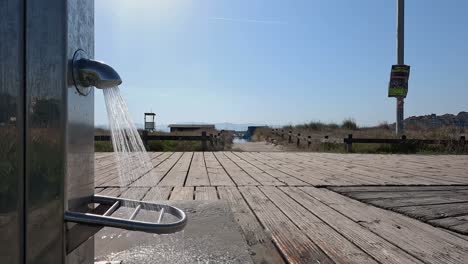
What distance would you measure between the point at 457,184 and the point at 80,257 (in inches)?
165

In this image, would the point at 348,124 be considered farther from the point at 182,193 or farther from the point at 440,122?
the point at 182,193

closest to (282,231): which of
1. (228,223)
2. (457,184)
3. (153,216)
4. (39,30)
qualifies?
(228,223)

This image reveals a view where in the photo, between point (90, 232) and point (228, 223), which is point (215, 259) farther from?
point (90, 232)

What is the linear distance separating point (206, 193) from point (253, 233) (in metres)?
1.33

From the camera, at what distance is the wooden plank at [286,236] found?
5.60 feet

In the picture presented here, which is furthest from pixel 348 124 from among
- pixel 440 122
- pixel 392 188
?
pixel 392 188

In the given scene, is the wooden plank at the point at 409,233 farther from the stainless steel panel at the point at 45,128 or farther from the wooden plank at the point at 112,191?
the wooden plank at the point at 112,191

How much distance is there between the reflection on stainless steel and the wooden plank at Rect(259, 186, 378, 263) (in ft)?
4.21

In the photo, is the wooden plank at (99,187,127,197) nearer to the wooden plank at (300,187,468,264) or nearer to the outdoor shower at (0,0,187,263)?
the wooden plank at (300,187,468,264)

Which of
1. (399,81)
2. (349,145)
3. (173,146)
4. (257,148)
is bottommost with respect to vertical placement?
(257,148)

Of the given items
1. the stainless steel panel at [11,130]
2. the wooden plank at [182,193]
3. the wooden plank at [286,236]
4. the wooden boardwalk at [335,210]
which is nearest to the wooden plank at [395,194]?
the wooden boardwalk at [335,210]

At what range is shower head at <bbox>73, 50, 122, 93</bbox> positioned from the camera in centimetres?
90

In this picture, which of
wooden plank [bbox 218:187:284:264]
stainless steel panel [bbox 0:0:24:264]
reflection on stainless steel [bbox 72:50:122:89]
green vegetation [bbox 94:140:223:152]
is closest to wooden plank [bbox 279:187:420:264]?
wooden plank [bbox 218:187:284:264]

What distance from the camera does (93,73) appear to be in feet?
3.00
